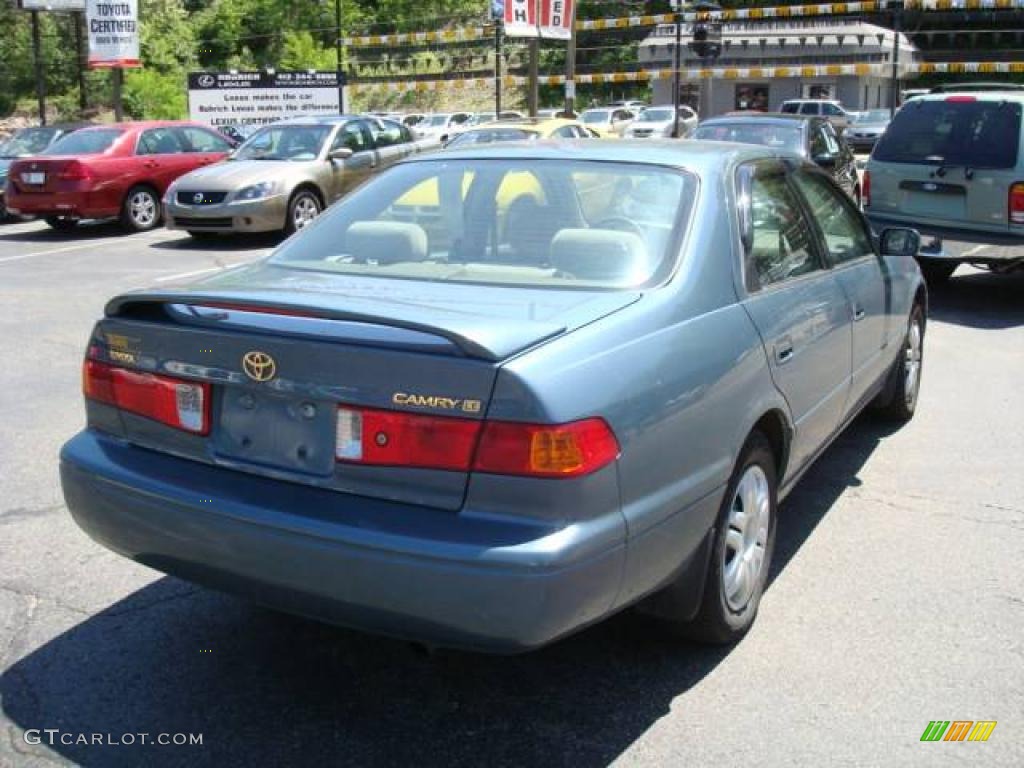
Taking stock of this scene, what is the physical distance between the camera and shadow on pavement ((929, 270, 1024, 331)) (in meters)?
9.12

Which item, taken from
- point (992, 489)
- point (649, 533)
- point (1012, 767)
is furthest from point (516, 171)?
point (992, 489)

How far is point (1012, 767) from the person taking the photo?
113 inches

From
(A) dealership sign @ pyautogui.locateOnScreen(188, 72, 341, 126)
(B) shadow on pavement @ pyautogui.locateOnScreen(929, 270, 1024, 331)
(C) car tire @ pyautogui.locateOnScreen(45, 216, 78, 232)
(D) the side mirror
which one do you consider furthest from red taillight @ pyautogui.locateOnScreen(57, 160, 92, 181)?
(A) dealership sign @ pyautogui.locateOnScreen(188, 72, 341, 126)

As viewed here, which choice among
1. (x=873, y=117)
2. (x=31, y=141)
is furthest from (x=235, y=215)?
(x=873, y=117)

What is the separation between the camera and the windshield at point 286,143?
14.3 meters

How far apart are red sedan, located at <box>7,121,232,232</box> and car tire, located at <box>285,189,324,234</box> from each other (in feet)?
9.49

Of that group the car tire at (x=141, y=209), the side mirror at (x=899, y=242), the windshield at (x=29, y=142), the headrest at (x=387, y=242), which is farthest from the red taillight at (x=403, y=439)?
the windshield at (x=29, y=142)

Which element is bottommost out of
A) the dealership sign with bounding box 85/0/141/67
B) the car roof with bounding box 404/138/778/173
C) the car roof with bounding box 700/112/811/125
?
the car roof with bounding box 404/138/778/173

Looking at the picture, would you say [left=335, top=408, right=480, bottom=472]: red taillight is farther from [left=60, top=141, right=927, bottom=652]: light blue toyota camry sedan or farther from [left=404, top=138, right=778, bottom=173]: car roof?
[left=404, top=138, right=778, bottom=173]: car roof

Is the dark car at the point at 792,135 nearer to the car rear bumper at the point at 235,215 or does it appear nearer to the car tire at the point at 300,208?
the car tire at the point at 300,208

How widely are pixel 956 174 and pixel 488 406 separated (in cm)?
795

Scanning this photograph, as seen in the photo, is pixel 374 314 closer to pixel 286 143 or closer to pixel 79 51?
pixel 286 143

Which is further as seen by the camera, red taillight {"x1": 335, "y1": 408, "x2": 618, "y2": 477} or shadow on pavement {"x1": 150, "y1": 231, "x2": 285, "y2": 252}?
shadow on pavement {"x1": 150, "y1": 231, "x2": 285, "y2": 252}

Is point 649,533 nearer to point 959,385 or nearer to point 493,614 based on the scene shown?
point 493,614
